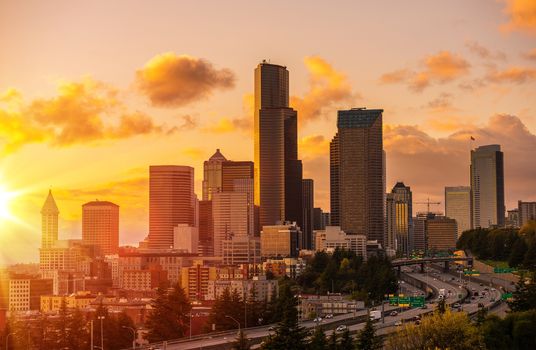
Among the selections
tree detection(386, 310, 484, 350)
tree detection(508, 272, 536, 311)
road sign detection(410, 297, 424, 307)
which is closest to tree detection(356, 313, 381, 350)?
tree detection(386, 310, 484, 350)

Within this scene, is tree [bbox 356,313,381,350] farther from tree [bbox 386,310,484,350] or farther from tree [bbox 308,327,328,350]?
tree [bbox 386,310,484,350]

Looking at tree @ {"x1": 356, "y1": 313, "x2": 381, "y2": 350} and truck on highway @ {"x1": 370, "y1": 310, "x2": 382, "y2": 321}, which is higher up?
tree @ {"x1": 356, "y1": 313, "x2": 381, "y2": 350}

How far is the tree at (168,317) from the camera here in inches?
5866

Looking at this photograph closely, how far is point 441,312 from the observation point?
116625 millimetres

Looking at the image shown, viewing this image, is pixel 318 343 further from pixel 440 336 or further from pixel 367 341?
pixel 440 336

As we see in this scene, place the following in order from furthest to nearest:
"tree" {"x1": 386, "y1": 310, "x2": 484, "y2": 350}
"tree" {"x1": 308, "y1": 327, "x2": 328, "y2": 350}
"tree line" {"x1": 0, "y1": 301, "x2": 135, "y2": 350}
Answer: "tree line" {"x1": 0, "y1": 301, "x2": 135, "y2": 350} → "tree" {"x1": 386, "y1": 310, "x2": 484, "y2": 350} → "tree" {"x1": 308, "y1": 327, "x2": 328, "y2": 350}

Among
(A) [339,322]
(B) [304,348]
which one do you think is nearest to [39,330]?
(A) [339,322]

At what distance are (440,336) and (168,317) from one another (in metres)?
57.1

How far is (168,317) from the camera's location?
501 ft

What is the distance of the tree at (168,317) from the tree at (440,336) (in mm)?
49992

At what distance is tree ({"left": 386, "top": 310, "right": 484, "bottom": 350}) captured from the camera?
344ft

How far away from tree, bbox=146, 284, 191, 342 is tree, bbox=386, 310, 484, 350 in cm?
4999

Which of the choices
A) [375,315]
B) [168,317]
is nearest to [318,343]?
[168,317]

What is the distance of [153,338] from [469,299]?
76434 millimetres
